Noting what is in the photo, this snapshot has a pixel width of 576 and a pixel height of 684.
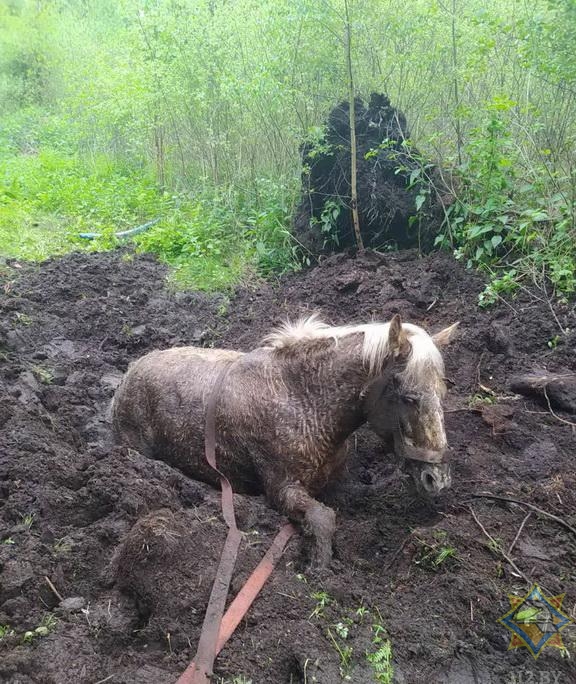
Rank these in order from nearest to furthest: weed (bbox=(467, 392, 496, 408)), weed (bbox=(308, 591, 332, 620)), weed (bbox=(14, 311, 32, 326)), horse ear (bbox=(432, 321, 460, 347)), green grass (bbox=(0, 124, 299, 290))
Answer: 1. weed (bbox=(308, 591, 332, 620))
2. horse ear (bbox=(432, 321, 460, 347))
3. weed (bbox=(467, 392, 496, 408))
4. weed (bbox=(14, 311, 32, 326))
5. green grass (bbox=(0, 124, 299, 290))

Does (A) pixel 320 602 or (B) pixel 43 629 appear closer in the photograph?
(B) pixel 43 629

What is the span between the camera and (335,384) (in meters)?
3.95

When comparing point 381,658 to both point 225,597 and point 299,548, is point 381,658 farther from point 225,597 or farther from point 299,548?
point 299,548

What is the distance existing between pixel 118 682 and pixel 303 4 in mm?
8720

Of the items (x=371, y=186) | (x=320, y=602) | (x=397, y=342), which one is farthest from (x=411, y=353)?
(x=371, y=186)

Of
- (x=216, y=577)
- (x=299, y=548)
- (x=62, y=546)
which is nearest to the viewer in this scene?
(x=216, y=577)

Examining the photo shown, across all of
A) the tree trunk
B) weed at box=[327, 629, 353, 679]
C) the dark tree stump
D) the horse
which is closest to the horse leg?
the horse

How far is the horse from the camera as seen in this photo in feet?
11.8

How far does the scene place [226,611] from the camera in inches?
117

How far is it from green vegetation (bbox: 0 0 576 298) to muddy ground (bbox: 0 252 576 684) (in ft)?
5.34

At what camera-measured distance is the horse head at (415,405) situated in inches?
139

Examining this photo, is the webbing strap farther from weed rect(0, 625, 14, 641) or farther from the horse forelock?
the horse forelock

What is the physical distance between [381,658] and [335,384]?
174 cm

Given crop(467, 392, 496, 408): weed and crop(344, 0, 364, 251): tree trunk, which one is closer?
crop(467, 392, 496, 408): weed
